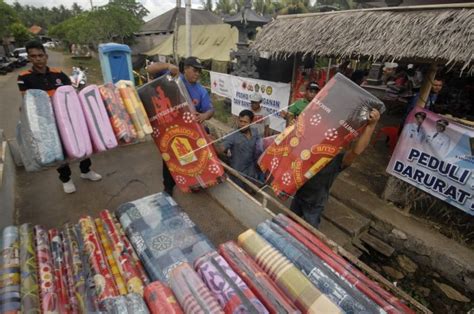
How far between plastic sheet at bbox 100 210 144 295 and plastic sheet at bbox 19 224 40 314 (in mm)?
524

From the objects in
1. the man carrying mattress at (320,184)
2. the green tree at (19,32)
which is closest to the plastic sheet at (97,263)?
the man carrying mattress at (320,184)

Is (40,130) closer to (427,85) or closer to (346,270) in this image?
(346,270)

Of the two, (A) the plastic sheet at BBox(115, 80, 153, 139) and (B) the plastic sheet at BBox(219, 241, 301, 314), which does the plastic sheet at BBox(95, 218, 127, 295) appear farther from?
(A) the plastic sheet at BBox(115, 80, 153, 139)

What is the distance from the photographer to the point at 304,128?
2600mm

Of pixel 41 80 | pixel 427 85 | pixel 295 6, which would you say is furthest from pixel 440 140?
pixel 295 6

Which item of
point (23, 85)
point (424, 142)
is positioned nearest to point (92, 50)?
point (23, 85)

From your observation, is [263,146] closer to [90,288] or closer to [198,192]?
[198,192]

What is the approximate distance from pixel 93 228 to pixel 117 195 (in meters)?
1.40

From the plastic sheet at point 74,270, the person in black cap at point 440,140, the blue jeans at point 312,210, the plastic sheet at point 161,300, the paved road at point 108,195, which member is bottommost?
the paved road at point 108,195

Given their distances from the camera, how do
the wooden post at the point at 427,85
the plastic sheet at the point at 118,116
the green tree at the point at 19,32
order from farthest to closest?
the green tree at the point at 19,32, the wooden post at the point at 427,85, the plastic sheet at the point at 118,116

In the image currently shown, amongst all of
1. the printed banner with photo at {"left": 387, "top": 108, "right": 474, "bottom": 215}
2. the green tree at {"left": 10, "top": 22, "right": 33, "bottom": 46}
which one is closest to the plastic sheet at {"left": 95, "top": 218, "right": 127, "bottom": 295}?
the printed banner with photo at {"left": 387, "top": 108, "right": 474, "bottom": 215}

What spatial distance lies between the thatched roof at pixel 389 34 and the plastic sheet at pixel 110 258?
4.45 metres

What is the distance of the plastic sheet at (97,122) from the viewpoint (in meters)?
Answer: 2.16

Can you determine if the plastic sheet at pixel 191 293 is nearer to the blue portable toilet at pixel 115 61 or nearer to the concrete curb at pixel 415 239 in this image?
the concrete curb at pixel 415 239
